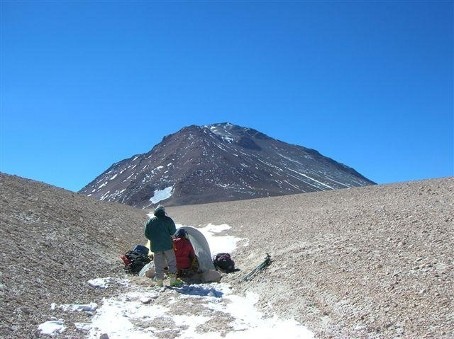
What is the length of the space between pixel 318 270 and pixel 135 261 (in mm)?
5488

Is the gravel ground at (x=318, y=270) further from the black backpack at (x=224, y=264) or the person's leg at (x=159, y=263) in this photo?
the person's leg at (x=159, y=263)

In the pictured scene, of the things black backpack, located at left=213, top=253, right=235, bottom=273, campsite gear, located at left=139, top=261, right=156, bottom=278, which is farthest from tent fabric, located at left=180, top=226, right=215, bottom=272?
campsite gear, located at left=139, top=261, right=156, bottom=278

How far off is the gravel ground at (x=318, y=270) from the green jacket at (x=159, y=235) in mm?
1336

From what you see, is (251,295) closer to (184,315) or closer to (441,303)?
(184,315)

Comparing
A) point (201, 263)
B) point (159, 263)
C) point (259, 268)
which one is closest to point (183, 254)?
point (201, 263)

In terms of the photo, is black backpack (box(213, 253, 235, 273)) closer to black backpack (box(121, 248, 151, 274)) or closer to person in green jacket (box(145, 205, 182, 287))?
person in green jacket (box(145, 205, 182, 287))

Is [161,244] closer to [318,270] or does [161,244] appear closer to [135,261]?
[135,261]

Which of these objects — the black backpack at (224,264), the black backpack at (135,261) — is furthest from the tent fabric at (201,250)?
the black backpack at (135,261)

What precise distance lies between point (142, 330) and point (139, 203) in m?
159

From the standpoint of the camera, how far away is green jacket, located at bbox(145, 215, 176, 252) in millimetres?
11828

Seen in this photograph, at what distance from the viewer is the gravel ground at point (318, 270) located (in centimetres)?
718

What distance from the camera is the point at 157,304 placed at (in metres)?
9.77

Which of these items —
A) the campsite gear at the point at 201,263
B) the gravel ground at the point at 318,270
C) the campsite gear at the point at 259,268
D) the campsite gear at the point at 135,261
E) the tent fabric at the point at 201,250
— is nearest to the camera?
the gravel ground at the point at 318,270

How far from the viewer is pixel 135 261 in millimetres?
13156
